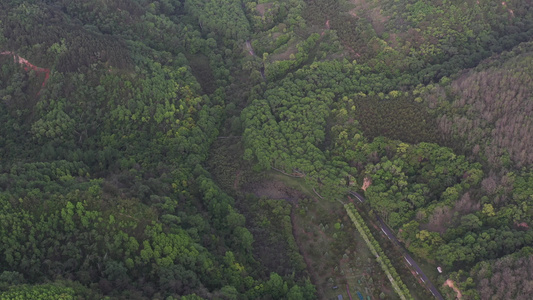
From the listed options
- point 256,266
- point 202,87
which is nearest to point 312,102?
point 202,87

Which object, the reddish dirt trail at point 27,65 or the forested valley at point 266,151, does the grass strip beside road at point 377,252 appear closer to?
the forested valley at point 266,151

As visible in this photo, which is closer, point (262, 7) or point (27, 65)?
point (27, 65)

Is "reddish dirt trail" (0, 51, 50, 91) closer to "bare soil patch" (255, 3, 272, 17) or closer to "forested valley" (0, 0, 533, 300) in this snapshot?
"forested valley" (0, 0, 533, 300)

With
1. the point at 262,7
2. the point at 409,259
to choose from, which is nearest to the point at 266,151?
the point at 409,259

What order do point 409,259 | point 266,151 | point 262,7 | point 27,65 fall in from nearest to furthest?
point 409,259, point 266,151, point 27,65, point 262,7

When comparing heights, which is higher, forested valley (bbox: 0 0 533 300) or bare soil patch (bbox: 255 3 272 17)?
bare soil patch (bbox: 255 3 272 17)

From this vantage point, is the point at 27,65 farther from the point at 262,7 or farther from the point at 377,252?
the point at 377,252

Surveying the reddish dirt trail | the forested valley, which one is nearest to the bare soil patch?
the forested valley

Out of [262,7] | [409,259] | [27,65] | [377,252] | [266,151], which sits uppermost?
[262,7]

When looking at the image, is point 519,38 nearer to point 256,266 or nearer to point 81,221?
point 256,266
